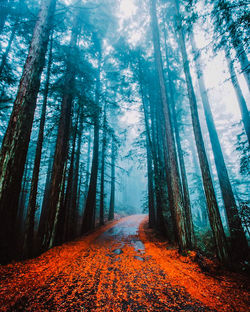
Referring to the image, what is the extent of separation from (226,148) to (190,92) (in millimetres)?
33617

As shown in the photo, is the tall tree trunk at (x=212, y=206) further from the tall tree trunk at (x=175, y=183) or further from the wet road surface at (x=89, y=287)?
the wet road surface at (x=89, y=287)

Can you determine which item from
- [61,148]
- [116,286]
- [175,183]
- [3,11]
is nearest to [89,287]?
[116,286]

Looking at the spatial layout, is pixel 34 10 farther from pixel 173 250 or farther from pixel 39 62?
pixel 173 250

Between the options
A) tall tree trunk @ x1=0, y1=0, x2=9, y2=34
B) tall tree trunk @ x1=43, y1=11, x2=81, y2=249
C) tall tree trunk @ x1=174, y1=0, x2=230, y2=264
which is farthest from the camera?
tall tree trunk @ x1=0, y1=0, x2=9, y2=34

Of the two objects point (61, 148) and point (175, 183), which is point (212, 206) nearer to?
point (175, 183)

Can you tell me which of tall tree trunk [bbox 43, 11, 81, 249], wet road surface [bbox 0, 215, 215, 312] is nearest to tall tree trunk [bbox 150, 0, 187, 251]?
wet road surface [bbox 0, 215, 215, 312]

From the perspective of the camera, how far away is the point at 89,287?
2902mm

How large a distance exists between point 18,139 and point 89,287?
454 centimetres

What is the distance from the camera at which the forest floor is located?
238 cm

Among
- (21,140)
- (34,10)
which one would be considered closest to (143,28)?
(34,10)

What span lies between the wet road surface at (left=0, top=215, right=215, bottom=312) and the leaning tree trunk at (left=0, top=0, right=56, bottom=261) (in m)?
1.08

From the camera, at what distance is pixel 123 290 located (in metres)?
2.86

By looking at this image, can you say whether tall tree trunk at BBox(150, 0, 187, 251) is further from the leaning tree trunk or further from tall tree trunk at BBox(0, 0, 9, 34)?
tall tree trunk at BBox(0, 0, 9, 34)

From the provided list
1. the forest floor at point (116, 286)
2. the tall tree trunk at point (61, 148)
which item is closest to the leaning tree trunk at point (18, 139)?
the forest floor at point (116, 286)
